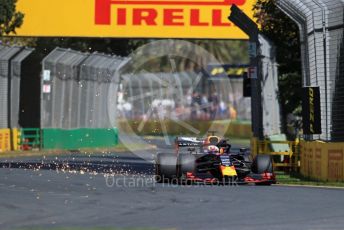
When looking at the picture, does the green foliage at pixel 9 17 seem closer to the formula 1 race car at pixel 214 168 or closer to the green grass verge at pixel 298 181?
the green grass verge at pixel 298 181

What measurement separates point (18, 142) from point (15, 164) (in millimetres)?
9755

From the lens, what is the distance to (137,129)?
220 feet

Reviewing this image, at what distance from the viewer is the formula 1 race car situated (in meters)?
20.3

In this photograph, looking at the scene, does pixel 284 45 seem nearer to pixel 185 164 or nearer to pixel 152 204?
pixel 185 164

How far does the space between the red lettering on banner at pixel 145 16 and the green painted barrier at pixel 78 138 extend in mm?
5609

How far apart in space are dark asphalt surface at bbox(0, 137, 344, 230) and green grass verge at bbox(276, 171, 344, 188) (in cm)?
120

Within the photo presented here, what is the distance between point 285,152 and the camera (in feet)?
87.2

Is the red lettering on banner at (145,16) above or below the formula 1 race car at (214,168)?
above

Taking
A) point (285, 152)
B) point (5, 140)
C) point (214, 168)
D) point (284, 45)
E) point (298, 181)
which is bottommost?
point (298, 181)

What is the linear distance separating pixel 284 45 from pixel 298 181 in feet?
38.6

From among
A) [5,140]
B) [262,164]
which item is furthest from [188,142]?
[5,140]

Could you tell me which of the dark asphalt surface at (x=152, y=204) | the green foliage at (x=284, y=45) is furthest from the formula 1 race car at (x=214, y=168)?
the green foliage at (x=284, y=45)

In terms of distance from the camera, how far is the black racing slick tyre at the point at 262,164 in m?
20.5

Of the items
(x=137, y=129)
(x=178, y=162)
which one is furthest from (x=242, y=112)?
(x=178, y=162)
